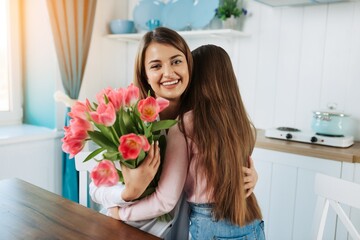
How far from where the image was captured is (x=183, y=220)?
1.11 meters

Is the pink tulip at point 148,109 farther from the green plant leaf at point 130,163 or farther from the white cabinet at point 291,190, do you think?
the white cabinet at point 291,190

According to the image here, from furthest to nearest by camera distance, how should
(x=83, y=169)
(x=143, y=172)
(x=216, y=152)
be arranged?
1. (x=83, y=169)
2. (x=216, y=152)
3. (x=143, y=172)

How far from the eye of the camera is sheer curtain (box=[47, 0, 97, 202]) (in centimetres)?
252

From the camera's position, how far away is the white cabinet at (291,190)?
184 centimetres

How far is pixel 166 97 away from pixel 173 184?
27 cm

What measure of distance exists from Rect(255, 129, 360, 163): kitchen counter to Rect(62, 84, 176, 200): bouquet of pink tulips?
50.4 inches

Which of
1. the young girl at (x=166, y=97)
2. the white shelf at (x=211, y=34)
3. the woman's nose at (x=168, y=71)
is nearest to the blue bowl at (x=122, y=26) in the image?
the white shelf at (x=211, y=34)

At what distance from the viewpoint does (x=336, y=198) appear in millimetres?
1202

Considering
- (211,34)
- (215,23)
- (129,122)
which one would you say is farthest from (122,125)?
(215,23)

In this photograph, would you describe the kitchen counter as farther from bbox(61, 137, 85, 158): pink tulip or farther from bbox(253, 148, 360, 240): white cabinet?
bbox(61, 137, 85, 158): pink tulip

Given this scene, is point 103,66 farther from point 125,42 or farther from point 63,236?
point 63,236

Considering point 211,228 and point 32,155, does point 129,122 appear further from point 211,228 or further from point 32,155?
point 32,155

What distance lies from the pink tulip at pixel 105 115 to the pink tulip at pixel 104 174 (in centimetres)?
→ 10

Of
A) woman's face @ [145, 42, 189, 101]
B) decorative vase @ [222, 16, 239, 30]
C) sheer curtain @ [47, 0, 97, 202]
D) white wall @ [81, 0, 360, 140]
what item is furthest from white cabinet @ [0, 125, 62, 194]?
woman's face @ [145, 42, 189, 101]
